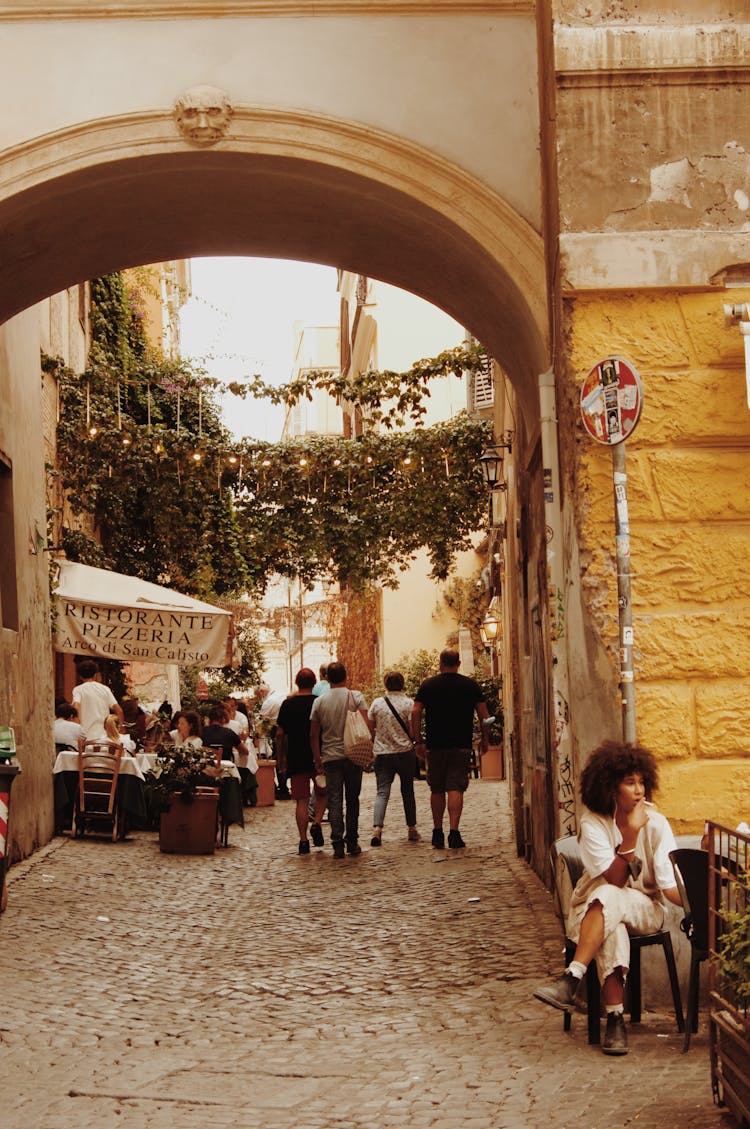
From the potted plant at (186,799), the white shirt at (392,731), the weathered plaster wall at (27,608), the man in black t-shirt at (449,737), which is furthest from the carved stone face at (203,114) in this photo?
the white shirt at (392,731)

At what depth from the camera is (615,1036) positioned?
244 inches

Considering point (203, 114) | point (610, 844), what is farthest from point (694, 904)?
point (203, 114)

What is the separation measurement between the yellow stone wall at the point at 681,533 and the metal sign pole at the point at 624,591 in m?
0.17

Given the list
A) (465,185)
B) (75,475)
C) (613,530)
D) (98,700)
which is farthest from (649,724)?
(75,475)

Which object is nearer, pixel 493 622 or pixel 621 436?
pixel 621 436

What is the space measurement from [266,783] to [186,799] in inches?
256

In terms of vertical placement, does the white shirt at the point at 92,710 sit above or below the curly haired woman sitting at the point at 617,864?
above

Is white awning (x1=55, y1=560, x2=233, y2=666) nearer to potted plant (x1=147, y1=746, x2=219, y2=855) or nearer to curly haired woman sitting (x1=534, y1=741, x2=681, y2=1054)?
potted plant (x1=147, y1=746, x2=219, y2=855)

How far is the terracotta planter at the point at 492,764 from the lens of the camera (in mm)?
24578

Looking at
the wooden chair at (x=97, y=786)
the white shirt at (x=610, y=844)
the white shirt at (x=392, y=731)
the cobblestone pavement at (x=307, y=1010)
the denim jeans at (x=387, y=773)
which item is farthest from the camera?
the wooden chair at (x=97, y=786)

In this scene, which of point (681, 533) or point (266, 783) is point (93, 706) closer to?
point (266, 783)

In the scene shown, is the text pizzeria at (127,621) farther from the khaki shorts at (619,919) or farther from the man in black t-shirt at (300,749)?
the khaki shorts at (619,919)

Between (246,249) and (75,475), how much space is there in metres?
8.68

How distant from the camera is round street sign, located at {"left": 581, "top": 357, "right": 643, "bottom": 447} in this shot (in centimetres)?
718
